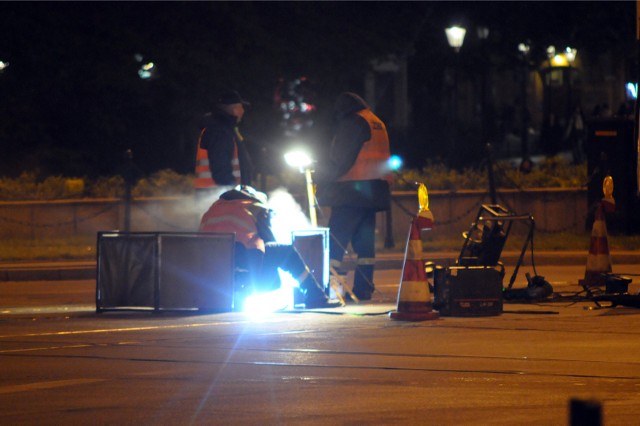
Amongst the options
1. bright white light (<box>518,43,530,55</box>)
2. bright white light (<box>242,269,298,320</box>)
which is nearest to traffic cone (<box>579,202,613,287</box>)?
bright white light (<box>242,269,298,320</box>)

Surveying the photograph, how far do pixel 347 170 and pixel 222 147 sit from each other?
50.4 inches

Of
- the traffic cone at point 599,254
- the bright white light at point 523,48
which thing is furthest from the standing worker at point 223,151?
the bright white light at point 523,48

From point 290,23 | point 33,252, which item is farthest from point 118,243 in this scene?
point 290,23

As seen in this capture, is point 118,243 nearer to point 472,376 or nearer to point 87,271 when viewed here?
point 472,376

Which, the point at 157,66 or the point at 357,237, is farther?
the point at 157,66

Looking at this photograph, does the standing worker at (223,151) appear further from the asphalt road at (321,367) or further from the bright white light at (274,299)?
the asphalt road at (321,367)

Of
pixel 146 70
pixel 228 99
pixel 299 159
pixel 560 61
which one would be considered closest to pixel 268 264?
pixel 299 159

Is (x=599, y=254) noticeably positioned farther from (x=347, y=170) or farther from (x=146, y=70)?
(x=146, y=70)

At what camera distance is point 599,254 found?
1420 centimetres

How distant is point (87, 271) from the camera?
742 inches

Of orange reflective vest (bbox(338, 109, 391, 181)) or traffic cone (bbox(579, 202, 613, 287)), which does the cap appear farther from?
traffic cone (bbox(579, 202, 613, 287))

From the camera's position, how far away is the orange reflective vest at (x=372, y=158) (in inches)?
532

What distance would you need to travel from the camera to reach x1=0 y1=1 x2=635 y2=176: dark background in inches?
1157

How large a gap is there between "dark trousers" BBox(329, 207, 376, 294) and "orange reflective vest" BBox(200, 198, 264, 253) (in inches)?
44.0
